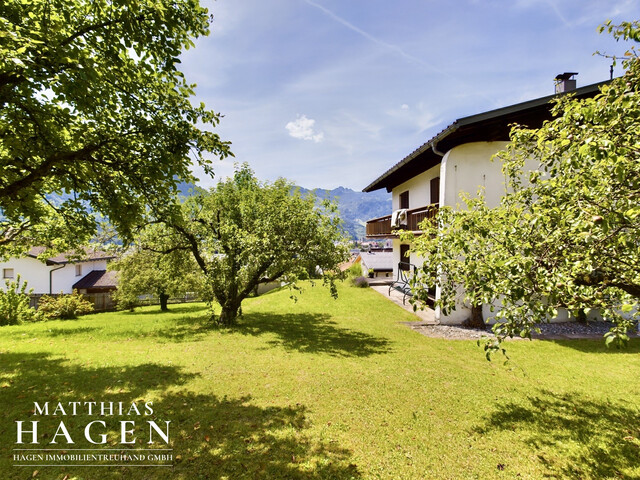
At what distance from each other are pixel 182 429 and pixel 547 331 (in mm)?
13266

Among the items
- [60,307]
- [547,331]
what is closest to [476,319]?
[547,331]

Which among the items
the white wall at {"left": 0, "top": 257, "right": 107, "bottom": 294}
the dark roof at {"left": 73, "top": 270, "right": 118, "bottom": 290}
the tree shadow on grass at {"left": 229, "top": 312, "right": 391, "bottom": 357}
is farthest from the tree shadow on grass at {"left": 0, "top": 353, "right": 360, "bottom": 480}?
the white wall at {"left": 0, "top": 257, "right": 107, "bottom": 294}

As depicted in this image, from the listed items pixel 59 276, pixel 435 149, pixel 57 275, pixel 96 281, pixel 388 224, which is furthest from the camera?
pixel 96 281

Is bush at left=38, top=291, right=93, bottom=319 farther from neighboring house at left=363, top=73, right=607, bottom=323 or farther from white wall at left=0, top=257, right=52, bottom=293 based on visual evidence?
neighboring house at left=363, top=73, right=607, bottom=323

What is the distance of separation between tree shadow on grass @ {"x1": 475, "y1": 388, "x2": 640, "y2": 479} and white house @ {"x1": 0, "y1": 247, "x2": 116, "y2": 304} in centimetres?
3524

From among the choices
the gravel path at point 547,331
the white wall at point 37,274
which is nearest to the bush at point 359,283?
the gravel path at point 547,331

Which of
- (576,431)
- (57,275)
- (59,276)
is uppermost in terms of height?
(57,275)

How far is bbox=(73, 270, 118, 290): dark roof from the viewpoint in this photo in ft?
114

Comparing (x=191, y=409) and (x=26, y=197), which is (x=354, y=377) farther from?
(x=26, y=197)

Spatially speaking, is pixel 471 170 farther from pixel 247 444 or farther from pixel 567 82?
pixel 247 444

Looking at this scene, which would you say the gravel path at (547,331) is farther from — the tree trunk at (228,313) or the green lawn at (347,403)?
the tree trunk at (228,313)

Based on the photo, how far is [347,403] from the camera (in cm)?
559

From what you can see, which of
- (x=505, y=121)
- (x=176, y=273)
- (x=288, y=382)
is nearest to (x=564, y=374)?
(x=288, y=382)

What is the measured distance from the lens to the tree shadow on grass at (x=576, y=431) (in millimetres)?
3867
